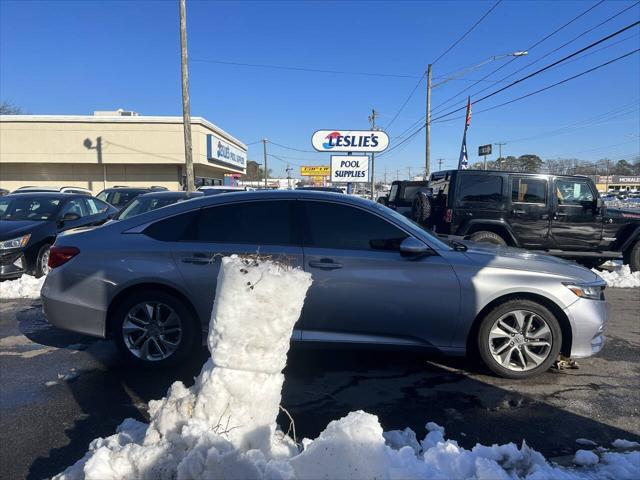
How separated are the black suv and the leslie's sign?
28.5 feet

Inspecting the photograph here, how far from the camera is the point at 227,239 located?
4.25 meters

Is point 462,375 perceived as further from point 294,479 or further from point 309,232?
point 294,479

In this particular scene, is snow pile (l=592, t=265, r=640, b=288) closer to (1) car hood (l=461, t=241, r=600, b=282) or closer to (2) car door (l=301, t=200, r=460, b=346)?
(1) car hood (l=461, t=241, r=600, b=282)

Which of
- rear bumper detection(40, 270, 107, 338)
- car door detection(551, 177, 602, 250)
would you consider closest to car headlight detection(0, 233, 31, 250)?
rear bumper detection(40, 270, 107, 338)

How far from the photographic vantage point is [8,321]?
232 inches

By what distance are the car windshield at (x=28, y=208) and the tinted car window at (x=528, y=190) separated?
8799 millimetres

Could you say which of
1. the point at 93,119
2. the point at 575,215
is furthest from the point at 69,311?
the point at 93,119

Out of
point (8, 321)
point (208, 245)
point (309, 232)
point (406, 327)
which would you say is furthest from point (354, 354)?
point (8, 321)

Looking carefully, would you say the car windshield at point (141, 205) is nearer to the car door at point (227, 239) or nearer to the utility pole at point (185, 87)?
the car door at point (227, 239)

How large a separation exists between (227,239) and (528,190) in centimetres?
690

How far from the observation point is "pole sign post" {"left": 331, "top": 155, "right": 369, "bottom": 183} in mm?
18016

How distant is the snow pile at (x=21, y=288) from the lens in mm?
7091

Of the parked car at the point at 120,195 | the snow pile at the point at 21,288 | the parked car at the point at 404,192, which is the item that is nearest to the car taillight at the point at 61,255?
the snow pile at the point at 21,288

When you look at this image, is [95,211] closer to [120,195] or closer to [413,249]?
[413,249]
